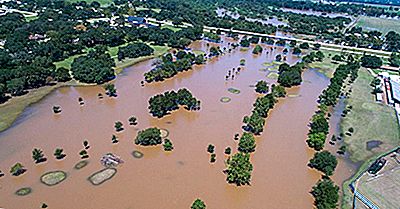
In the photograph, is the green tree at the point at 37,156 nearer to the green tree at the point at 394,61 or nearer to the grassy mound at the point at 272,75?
the grassy mound at the point at 272,75

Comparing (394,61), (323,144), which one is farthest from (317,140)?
(394,61)

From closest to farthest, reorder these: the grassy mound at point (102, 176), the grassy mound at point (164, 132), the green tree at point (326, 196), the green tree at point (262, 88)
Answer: the green tree at point (326, 196), the grassy mound at point (102, 176), the grassy mound at point (164, 132), the green tree at point (262, 88)

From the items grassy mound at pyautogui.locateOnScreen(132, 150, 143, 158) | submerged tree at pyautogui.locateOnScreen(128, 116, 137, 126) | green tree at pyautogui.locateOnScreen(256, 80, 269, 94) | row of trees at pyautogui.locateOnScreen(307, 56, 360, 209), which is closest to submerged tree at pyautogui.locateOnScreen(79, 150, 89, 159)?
grassy mound at pyautogui.locateOnScreen(132, 150, 143, 158)

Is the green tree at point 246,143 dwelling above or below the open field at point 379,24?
above

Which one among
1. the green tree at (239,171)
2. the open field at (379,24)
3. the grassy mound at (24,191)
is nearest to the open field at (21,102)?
the grassy mound at (24,191)

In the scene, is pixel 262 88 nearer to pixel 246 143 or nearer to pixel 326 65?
pixel 246 143

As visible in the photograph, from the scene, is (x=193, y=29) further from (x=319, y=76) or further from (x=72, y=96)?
(x=72, y=96)
